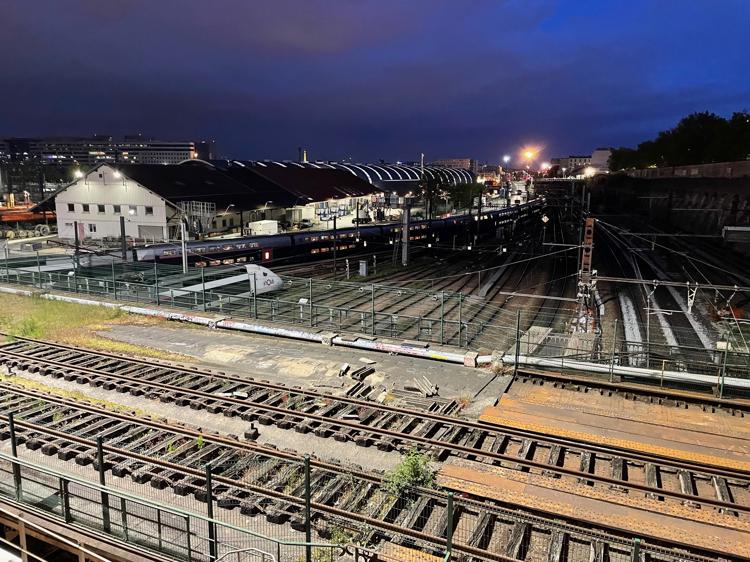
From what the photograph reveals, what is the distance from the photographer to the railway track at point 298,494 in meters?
9.34

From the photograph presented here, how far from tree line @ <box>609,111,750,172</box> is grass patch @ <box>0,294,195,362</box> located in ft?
249

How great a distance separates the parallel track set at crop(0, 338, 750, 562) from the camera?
9766 mm

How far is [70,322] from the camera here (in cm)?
2558

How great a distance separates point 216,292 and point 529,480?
65.7ft

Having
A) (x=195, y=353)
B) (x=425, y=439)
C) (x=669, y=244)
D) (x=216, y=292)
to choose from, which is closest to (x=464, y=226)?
(x=669, y=244)

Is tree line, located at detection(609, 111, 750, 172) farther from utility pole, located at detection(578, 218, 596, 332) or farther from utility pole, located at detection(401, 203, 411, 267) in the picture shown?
utility pole, located at detection(578, 218, 596, 332)

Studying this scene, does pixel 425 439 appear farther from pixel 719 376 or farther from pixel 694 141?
pixel 694 141

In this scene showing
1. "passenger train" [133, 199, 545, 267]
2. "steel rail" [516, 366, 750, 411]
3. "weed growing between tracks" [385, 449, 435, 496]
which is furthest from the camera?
"passenger train" [133, 199, 545, 267]

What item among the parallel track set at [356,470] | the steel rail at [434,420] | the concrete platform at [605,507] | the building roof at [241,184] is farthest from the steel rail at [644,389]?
the building roof at [241,184]

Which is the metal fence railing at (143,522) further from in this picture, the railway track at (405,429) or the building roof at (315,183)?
the building roof at (315,183)

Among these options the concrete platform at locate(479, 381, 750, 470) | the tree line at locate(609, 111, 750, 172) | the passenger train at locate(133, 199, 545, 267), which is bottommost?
the concrete platform at locate(479, 381, 750, 470)

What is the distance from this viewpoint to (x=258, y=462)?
12344 millimetres

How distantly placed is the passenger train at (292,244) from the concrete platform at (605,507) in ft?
104

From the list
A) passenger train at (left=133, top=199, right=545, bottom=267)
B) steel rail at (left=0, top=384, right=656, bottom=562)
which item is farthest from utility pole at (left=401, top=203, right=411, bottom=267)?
steel rail at (left=0, top=384, right=656, bottom=562)
